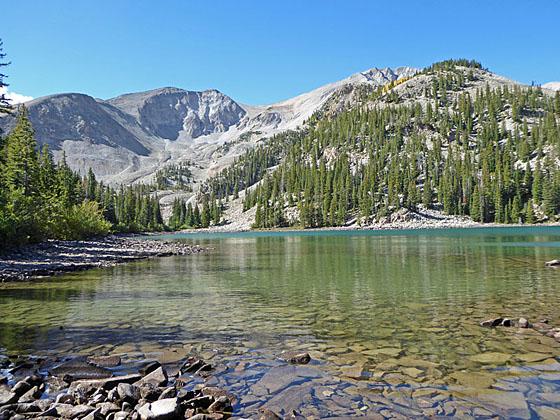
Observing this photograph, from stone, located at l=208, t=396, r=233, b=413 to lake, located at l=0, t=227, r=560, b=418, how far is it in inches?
10.7

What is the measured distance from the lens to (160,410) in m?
7.29

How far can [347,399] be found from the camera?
8.53 m

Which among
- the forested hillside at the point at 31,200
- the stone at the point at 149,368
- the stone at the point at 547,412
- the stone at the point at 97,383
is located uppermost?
the forested hillside at the point at 31,200

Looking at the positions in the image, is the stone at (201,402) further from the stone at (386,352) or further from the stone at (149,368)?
the stone at (386,352)

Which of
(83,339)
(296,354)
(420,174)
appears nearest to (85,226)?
(83,339)

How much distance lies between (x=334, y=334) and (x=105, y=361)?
6.98 metres

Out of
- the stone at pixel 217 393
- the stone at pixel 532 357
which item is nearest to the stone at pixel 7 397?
the stone at pixel 217 393

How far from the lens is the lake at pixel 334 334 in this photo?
8695 millimetres

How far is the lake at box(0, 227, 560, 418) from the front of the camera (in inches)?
342

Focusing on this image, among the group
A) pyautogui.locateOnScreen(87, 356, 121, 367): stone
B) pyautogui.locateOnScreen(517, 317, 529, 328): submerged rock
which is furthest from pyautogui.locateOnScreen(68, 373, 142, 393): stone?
pyautogui.locateOnScreen(517, 317, 529, 328): submerged rock

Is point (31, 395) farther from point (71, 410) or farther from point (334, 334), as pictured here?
point (334, 334)

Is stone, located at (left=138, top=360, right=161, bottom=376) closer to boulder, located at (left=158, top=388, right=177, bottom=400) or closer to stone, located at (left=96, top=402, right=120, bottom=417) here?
boulder, located at (left=158, top=388, right=177, bottom=400)

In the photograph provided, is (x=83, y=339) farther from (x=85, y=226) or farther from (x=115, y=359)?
(x=85, y=226)

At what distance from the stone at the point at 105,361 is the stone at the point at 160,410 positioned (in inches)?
154
